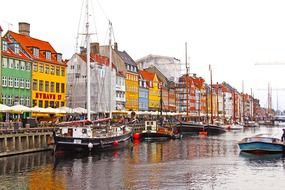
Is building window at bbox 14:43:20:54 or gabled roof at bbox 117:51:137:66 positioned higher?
gabled roof at bbox 117:51:137:66

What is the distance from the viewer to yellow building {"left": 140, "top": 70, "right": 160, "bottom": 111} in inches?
5251

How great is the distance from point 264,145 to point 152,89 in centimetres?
8205

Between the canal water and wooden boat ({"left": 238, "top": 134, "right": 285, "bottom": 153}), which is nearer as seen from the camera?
the canal water

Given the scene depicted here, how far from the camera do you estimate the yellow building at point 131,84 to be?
117062 mm

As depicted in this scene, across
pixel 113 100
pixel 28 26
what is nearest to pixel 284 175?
pixel 28 26

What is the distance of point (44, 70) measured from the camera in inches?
3123

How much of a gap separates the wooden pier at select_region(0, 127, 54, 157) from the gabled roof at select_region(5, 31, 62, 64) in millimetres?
22324

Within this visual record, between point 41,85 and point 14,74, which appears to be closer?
point 14,74

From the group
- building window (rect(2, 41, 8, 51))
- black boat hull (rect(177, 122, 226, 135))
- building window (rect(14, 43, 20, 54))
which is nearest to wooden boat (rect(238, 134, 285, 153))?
building window (rect(2, 41, 8, 51))

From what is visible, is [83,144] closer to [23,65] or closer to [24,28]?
[23,65]

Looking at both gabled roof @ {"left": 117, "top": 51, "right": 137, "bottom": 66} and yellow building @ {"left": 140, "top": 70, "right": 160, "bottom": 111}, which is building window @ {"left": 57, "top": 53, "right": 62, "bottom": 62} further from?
yellow building @ {"left": 140, "top": 70, "right": 160, "bottom": 111}

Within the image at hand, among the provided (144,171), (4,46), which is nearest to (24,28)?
(4,46)

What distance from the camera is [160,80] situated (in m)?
146

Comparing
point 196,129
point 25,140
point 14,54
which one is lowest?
point 196,129
